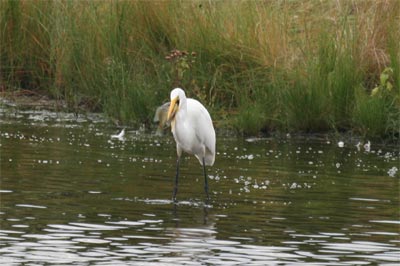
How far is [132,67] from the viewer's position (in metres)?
16.3

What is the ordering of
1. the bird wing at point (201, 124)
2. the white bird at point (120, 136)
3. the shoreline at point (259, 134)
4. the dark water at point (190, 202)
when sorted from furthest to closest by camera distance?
the shoreline at point (259, 134) < the white bird at point (120, 136) < the bird wing at point (201, 124) < the dark water at point (190, 202)

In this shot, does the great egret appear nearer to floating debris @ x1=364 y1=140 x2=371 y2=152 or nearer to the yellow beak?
the yellow beak

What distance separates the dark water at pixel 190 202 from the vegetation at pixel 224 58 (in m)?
0.54

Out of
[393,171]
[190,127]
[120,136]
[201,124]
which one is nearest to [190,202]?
[190,127]

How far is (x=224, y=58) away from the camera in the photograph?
16.0 m

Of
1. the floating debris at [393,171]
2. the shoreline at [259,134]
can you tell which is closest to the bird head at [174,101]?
the floating debris at [393,171]

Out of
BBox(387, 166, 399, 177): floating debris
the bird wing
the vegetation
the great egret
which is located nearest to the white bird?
the vegetation

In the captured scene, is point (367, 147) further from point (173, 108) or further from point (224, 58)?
point (173, 108)

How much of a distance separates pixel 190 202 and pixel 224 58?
6187 mm

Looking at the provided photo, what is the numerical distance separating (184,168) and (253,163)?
72 centimetres

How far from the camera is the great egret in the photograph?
10.5m

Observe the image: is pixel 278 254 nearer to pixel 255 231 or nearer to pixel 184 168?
pixel 255 231

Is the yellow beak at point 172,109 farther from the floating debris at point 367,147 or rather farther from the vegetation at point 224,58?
the vegetation at point 224,58

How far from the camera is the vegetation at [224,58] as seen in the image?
14.9m
